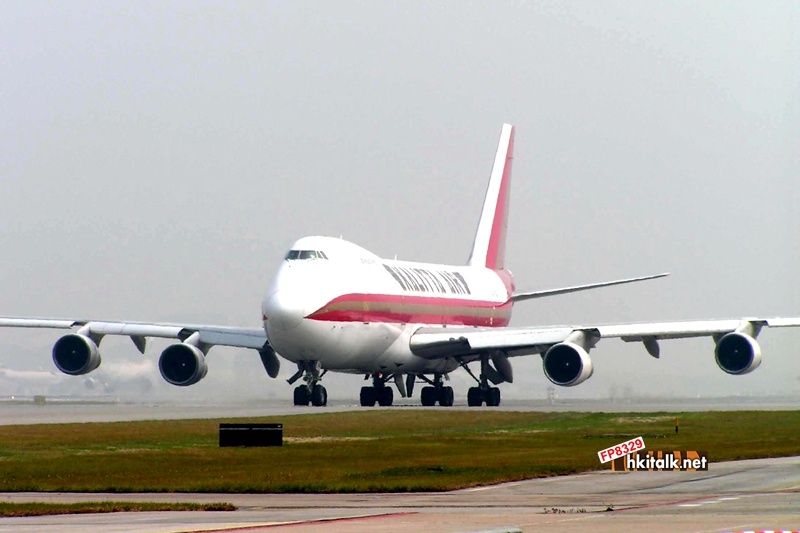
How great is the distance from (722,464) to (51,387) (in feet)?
261

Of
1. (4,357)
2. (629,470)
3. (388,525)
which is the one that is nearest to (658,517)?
(388,525)

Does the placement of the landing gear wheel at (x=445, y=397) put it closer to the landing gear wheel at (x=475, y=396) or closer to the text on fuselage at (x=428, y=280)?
the landing gear wheel at (x=475, y=396)

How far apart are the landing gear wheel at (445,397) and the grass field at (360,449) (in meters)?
13.2

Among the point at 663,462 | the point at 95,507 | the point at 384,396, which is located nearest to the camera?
the point at 95,507

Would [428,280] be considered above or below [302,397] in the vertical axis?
above

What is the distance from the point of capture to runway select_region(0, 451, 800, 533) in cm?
1720

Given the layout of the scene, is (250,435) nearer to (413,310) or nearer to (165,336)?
(165,336)

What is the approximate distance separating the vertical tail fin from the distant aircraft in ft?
31.5

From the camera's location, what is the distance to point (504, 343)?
52.8m

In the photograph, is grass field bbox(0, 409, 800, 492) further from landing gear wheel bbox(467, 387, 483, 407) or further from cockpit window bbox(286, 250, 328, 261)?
landing gear wheel bbox(467, 387, 483, 407)

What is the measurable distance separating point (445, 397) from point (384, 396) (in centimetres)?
291

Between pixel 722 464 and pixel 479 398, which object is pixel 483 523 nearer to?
pixel 722 464

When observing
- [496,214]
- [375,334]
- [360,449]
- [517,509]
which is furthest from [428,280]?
[517,509]

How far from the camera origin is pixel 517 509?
19.7m
